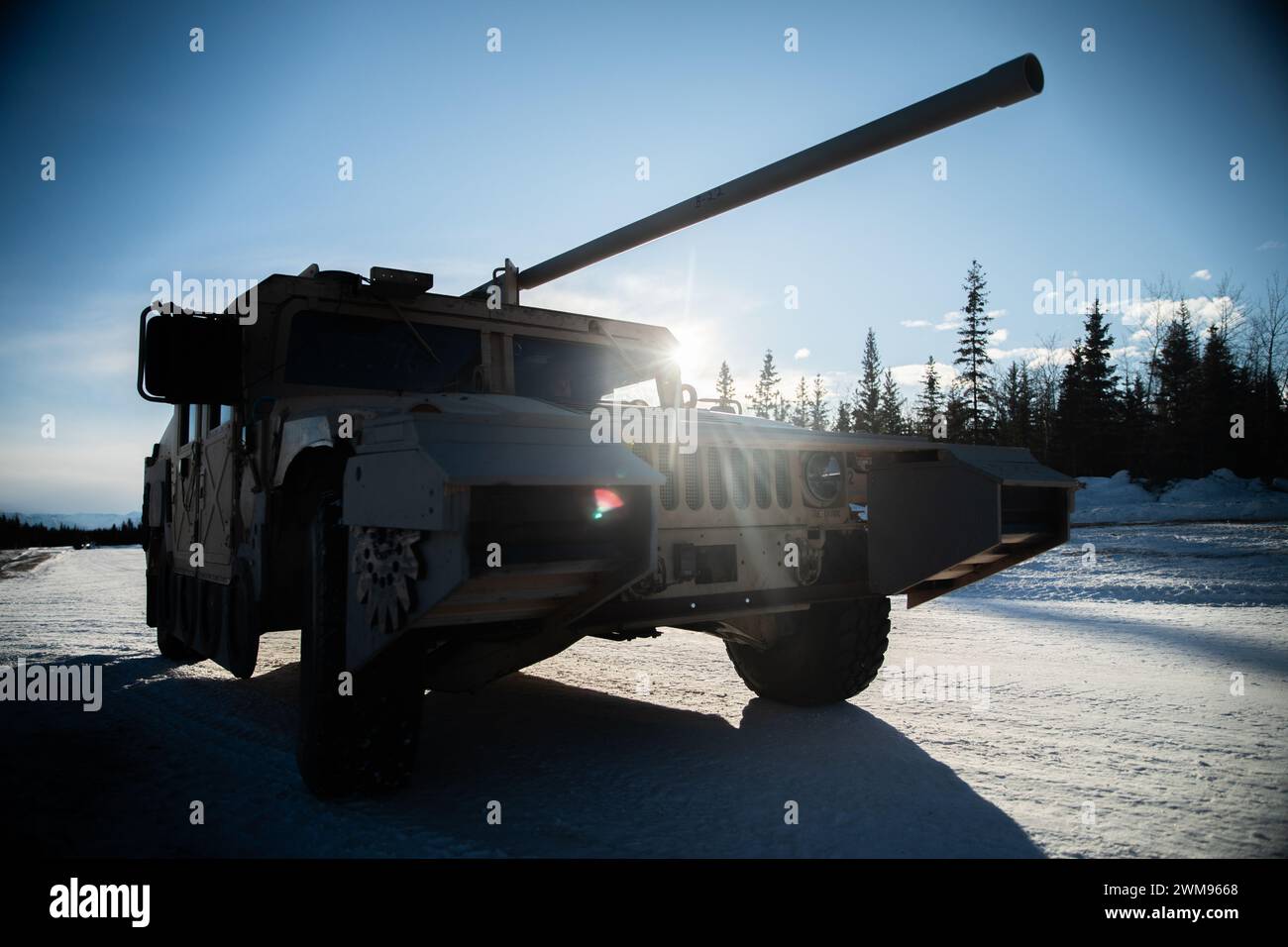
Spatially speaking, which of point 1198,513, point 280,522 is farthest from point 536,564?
point 1198,513

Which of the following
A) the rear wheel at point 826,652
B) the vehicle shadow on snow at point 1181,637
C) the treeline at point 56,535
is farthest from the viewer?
the treeline at point 56,535

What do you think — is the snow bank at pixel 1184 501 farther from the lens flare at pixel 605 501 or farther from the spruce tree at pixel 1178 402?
the lens flare at pixel 605 501

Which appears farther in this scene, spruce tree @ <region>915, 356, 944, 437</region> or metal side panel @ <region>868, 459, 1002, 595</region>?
spruce tree @ <region>915, 356, 944, 437</region>

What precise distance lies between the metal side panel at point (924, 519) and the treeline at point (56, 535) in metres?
31.8

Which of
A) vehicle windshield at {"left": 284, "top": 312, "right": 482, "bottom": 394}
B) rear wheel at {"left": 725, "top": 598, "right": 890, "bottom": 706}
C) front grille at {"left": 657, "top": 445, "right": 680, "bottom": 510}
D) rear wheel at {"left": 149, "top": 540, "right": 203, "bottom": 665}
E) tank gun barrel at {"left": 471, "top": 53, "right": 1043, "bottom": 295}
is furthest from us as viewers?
rear wheel at {"left": 149, "top": 540, "right": 203, "bottom": 665}

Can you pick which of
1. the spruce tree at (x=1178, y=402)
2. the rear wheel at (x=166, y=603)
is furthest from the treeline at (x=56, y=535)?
the spruce tree at (x=1178, y=402)

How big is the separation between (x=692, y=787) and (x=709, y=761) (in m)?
0.37

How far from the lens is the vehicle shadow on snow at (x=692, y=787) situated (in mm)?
2789

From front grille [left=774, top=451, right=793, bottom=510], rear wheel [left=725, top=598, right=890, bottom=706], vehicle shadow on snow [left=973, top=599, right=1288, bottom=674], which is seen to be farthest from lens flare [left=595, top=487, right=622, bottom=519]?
vehicle shadow on snow [left=973, top=599, right=1288, bottom=674]

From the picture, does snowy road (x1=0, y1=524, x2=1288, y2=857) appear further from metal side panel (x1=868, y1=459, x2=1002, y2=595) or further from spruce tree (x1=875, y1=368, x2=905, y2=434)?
spruce tree (x1=875, y1=368, x2=905, y2=434)

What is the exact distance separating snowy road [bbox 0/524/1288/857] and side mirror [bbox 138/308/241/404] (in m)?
1.57

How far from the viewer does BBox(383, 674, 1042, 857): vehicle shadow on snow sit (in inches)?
110

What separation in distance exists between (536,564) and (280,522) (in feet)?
5.25
